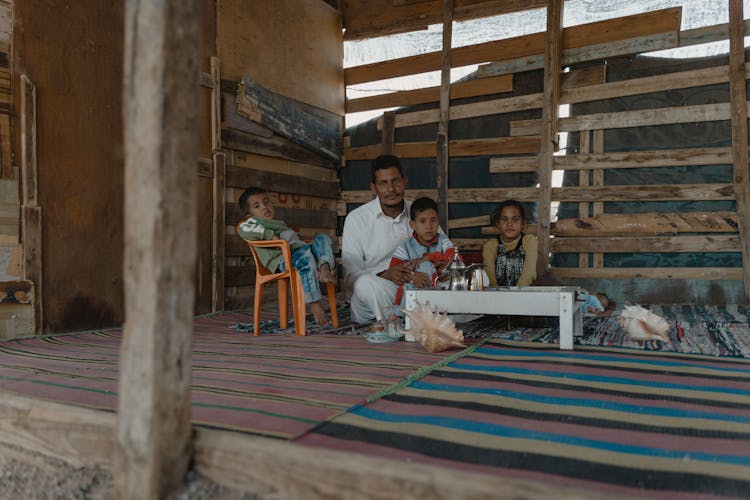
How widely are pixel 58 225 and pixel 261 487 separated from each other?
3.09 meters

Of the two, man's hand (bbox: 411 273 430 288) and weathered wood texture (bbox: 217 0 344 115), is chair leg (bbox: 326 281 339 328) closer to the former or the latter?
man's hand (bbox: 411 273 430 288)

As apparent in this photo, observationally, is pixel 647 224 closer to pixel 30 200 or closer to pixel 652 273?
pixel 652 273

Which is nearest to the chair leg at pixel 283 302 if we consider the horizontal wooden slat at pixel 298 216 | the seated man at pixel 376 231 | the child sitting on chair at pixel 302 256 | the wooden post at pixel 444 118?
the child sitting on chair at pixel 302 256

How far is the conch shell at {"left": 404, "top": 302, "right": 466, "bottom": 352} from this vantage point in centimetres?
287

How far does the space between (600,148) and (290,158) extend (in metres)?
3.04

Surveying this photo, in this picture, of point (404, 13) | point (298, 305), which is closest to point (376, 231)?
point (298, 305)

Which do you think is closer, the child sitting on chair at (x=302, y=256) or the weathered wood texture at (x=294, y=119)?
the child sitting on chair at (x=302, y=256)

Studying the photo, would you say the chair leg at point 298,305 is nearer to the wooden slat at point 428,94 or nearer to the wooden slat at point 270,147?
the wooden slat at point 270,147

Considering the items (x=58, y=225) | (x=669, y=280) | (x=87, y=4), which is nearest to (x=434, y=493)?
(x=58, y=225)

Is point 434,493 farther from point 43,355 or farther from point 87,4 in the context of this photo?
point 87,4

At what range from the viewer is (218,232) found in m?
4.95

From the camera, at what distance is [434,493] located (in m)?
1.13

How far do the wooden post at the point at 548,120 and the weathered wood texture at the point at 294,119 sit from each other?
2336 mm

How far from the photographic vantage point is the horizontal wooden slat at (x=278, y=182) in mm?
5160
